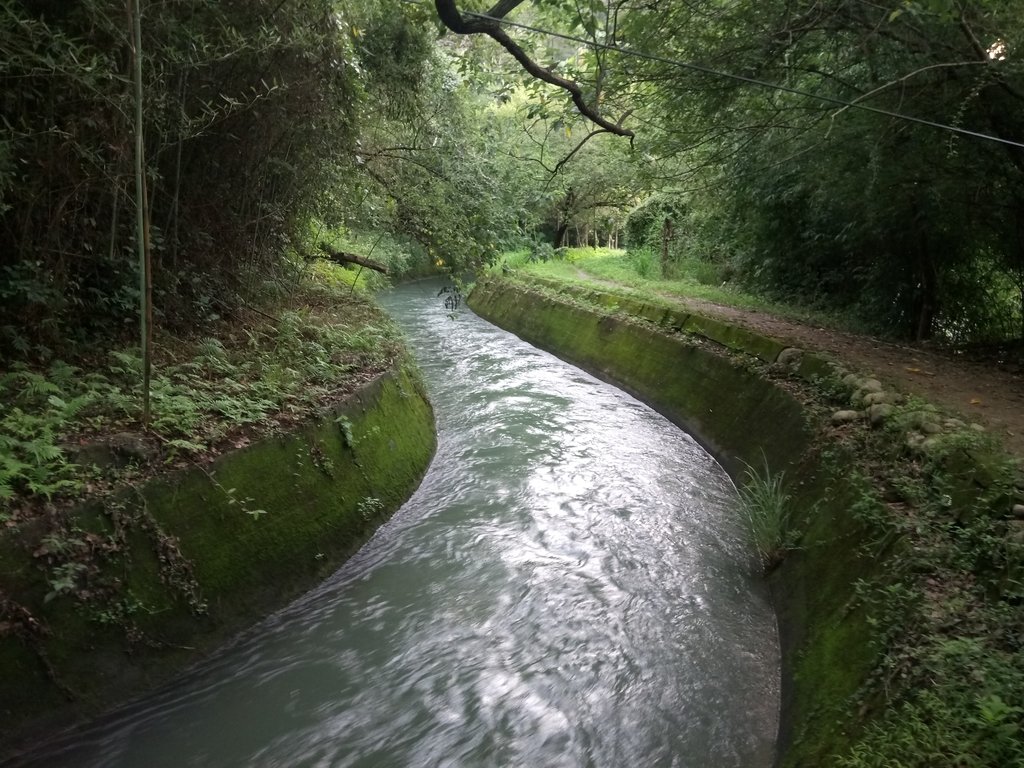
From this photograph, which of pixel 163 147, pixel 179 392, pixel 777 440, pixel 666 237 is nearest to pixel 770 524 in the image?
pixel 777 440

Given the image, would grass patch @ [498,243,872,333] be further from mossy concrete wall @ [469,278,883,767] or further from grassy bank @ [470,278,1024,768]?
grassy bank @ [470,278,1024,768]

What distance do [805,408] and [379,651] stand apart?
16.6 ft

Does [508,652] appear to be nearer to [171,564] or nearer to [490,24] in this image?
[171,564]

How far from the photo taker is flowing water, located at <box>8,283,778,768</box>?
12.3ft

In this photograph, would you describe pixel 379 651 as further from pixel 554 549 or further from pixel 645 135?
pixel 645 135

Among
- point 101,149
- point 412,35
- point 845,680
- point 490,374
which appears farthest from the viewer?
point 490,374

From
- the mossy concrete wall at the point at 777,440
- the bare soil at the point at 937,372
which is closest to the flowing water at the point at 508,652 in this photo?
the mossy concrete wall at the point at 777,440

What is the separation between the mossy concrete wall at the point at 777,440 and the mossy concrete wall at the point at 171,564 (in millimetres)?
3677

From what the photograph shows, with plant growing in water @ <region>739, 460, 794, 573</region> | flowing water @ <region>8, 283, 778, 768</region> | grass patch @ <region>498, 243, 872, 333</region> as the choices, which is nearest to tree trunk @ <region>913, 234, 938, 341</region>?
grass patch @ <region>498, 243, 872, 333</region>

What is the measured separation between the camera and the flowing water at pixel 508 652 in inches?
148

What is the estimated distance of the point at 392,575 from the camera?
5488mm

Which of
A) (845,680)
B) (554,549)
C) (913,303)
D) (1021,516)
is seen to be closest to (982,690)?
(845,680)

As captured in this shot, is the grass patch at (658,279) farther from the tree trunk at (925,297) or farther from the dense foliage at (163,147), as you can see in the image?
the dense foliage at (163,147)

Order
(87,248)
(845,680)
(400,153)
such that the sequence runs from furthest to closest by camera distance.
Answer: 1. (400,153)
2. (87,248)
3. (845,680)
